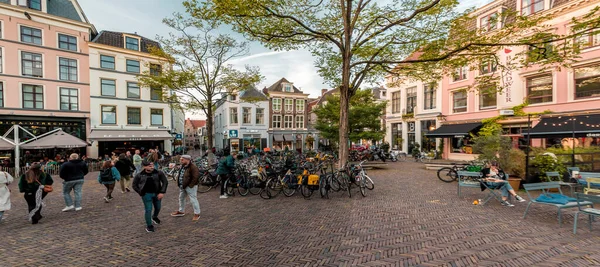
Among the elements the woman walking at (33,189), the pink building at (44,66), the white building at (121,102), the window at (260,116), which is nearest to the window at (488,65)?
the woman walking at (33,189)

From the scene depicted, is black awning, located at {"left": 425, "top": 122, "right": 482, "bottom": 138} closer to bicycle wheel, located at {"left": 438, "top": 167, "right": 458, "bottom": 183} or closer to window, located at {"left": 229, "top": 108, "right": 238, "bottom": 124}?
bicycle wheel, located at {"left": 438, "top": 167, "right": 458, "bottom": 183}

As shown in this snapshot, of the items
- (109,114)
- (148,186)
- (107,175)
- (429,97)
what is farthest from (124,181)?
(429,97)

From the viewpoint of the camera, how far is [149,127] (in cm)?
2447

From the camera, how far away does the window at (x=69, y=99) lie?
68.8 ft

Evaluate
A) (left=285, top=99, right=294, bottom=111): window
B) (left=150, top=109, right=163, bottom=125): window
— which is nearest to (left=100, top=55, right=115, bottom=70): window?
(left=150, top=109, right=163, bottom=125): window

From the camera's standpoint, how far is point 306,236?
5047mm

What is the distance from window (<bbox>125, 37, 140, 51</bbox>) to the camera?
24.0m

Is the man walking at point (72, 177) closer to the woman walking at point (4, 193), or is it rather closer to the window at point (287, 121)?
the woman walking at point (4, 193)

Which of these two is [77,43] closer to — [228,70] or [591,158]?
[228,70]

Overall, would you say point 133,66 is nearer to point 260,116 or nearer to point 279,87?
point 260,116

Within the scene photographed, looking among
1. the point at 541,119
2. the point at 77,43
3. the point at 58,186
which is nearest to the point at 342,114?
the point at 58,186

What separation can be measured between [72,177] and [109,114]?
1942 cm

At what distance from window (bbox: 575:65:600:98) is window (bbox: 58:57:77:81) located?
35784 mm

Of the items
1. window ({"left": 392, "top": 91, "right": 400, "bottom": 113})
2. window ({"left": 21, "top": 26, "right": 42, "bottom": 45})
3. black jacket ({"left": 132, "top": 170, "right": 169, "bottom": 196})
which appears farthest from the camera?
window ({"left": 392, "top": 91, "right": 400, "bottom": 113})
